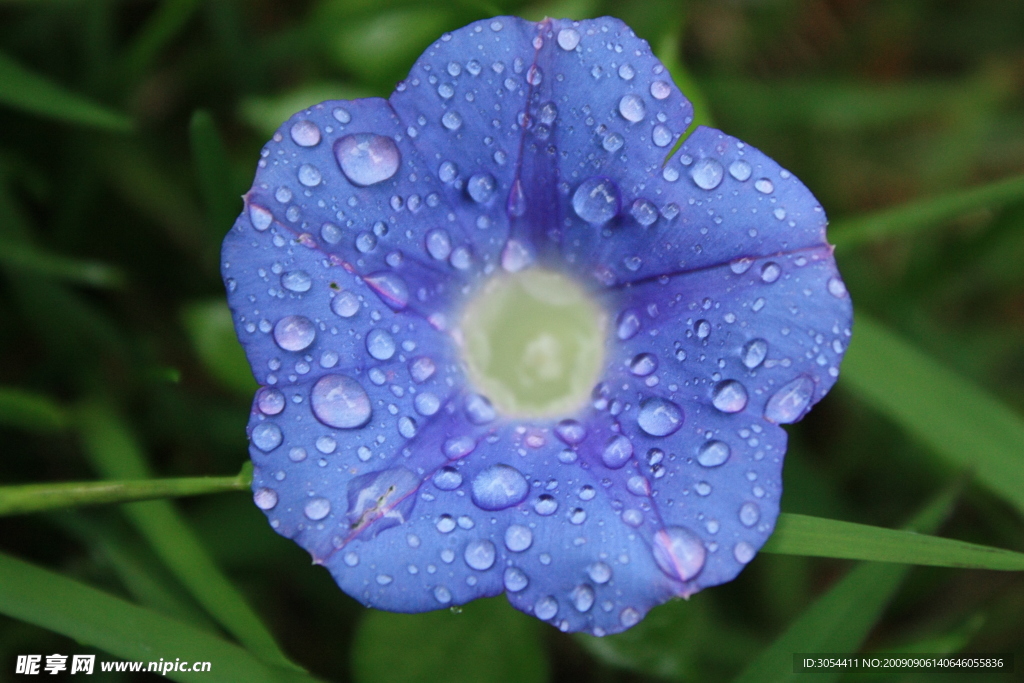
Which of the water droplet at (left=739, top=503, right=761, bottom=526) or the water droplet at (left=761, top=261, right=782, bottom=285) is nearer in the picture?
the water droplet at (left=739, top=503, right=761, bottom=526)

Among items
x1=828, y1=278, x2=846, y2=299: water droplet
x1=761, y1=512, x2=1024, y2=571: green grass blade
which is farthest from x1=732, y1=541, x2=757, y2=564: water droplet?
x1=828, y1=278, x2=846, y2=299: water droplet

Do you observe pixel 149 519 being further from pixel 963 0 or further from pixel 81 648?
pixel 963 0

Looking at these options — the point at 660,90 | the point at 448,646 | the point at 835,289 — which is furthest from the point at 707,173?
the point at 448,646

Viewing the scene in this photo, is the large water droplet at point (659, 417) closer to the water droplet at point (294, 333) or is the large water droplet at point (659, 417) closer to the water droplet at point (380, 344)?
the water droplet at point (380, 344)

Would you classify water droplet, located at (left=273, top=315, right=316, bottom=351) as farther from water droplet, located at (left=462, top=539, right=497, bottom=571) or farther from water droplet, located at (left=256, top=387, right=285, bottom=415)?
water droplet, located at (left=462, top=539, right=497, bottom=571)

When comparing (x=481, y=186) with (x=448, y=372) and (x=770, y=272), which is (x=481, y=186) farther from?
(x=770, y=272)

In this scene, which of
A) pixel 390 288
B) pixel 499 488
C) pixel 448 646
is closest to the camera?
pixel 499 488

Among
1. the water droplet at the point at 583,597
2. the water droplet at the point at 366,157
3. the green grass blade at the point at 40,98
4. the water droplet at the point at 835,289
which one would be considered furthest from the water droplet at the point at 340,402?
the green grass blade at the point at 40,98
